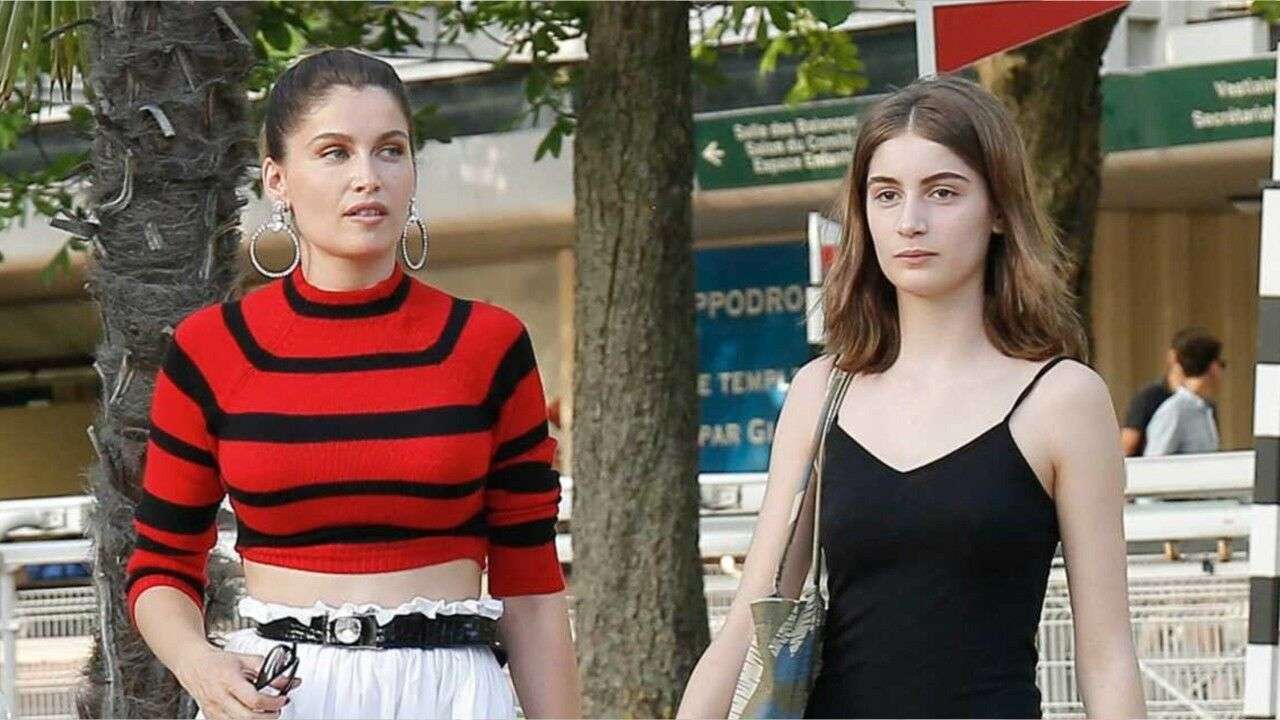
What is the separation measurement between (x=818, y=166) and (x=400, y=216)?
14877 mm

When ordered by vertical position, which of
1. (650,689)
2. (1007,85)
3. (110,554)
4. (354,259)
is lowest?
(650,689)

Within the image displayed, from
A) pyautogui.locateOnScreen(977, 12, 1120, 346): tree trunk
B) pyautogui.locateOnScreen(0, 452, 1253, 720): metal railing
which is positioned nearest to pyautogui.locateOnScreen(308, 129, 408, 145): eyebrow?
pyautogui.locateOnScreen(0, 452, 1253, 720): metal railing

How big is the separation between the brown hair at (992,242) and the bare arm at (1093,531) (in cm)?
10

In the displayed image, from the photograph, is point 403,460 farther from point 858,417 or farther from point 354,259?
point 858,417

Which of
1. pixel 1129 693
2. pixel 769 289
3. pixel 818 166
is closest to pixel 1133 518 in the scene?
pixel 1129 693

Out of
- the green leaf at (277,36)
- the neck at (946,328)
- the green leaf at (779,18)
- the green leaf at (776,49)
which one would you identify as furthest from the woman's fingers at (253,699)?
the green leaf at (776,49)

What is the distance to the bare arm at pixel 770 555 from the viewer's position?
10.5ft

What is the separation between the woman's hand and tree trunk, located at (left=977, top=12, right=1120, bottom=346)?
6.32 metres

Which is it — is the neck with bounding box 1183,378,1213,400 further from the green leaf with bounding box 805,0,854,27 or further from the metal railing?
the green leaf with bounding box 805,0,854,27

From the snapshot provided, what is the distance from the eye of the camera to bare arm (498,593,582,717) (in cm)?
338

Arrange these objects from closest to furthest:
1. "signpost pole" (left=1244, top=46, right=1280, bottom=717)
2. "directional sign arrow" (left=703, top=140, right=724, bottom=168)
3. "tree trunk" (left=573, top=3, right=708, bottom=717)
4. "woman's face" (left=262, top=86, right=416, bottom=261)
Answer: "woman's face" (left=262, top=86, right=416, bottom=261)
"signpost pole" (left=1244, top=46, right=1280, bottom=717)
"tree trunk" (left=573, top=3, right=708, bottom=717)
"directional sign arrow" (left=703, top=140, right=724, bottom=168)

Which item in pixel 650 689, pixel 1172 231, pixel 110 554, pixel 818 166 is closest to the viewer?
pixel 110 554

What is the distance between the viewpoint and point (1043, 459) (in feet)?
10.4

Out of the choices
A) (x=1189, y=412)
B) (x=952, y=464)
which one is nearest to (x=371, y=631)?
(x=952, y=464)
